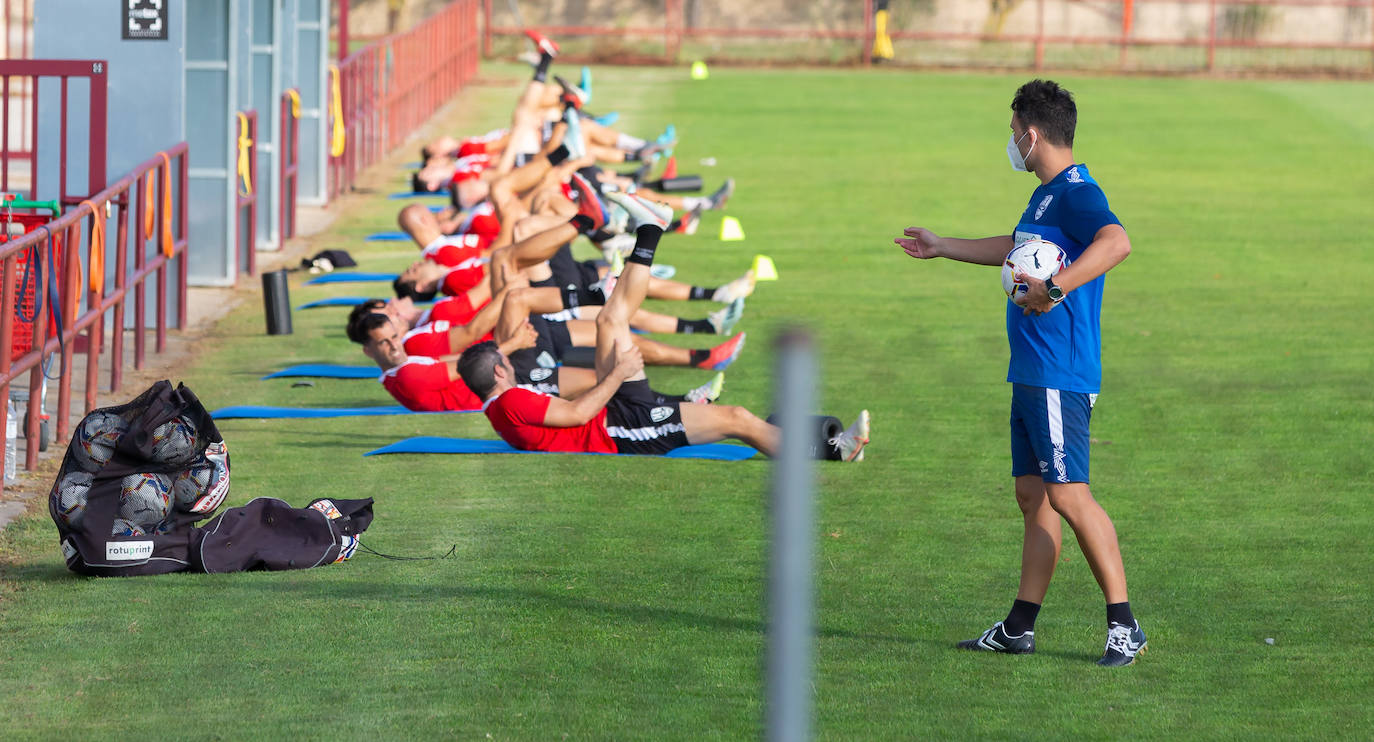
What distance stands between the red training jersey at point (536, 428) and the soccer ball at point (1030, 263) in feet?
11.4

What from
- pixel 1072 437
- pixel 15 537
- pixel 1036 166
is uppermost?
pixel 1036 166

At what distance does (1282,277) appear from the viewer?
15.6 m

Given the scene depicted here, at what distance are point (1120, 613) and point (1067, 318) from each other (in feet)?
3.23

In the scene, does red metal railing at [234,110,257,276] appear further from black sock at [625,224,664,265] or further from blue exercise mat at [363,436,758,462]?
black sock at [625,224,664,265]

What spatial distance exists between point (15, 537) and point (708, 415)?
327 centimetres

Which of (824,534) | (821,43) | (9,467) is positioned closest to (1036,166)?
(824,534)

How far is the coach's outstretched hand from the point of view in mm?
5938

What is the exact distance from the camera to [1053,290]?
17.5ft

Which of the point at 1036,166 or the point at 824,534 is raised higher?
the point at 1036,166

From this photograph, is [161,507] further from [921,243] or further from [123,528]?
[921,243]

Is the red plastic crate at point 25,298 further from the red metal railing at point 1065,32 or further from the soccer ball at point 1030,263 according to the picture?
the red metal railing at point 1065,32

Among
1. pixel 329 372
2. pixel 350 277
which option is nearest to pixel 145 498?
pixel 329 372

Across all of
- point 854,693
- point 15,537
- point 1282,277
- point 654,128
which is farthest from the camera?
point 654,128

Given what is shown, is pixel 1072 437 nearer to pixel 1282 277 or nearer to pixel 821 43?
pixel 1282 277
